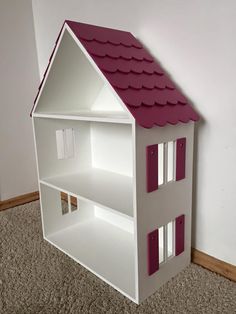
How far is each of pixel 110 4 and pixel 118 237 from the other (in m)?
1.04

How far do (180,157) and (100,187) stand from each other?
0.37 m

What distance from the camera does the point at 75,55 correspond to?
108cm

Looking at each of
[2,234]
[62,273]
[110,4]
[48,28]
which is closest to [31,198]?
[2,234]

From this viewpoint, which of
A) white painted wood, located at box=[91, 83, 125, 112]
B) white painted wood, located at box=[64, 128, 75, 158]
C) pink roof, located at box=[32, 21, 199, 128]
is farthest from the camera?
white painted wood, located at box=[64, 128, 75, 158]

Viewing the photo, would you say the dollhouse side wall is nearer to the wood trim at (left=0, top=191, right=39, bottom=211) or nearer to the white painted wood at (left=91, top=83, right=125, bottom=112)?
the white painted wood at (left=91, top=83, right=125, bottom=112)

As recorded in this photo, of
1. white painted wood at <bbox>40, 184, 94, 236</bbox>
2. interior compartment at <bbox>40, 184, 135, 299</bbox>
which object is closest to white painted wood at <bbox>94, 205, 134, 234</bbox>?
interior compartment at <bbox>40, 184, 135, 299</bbox>

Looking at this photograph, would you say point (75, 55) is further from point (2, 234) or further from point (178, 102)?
point (2, 234)

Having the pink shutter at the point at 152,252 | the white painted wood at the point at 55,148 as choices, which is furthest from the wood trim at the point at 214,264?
the white painted wood at the point at 55,148

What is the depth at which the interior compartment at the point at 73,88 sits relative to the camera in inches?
41.6

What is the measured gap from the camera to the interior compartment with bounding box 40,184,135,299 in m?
1.07

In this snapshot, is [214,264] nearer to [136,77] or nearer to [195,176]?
[195,176]

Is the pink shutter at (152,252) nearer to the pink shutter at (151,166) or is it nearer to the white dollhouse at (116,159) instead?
the white dollhouse at (116,159)

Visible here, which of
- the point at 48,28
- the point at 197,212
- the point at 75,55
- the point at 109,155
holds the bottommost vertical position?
the point at 197,212

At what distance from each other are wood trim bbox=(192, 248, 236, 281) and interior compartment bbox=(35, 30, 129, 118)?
63 cm
